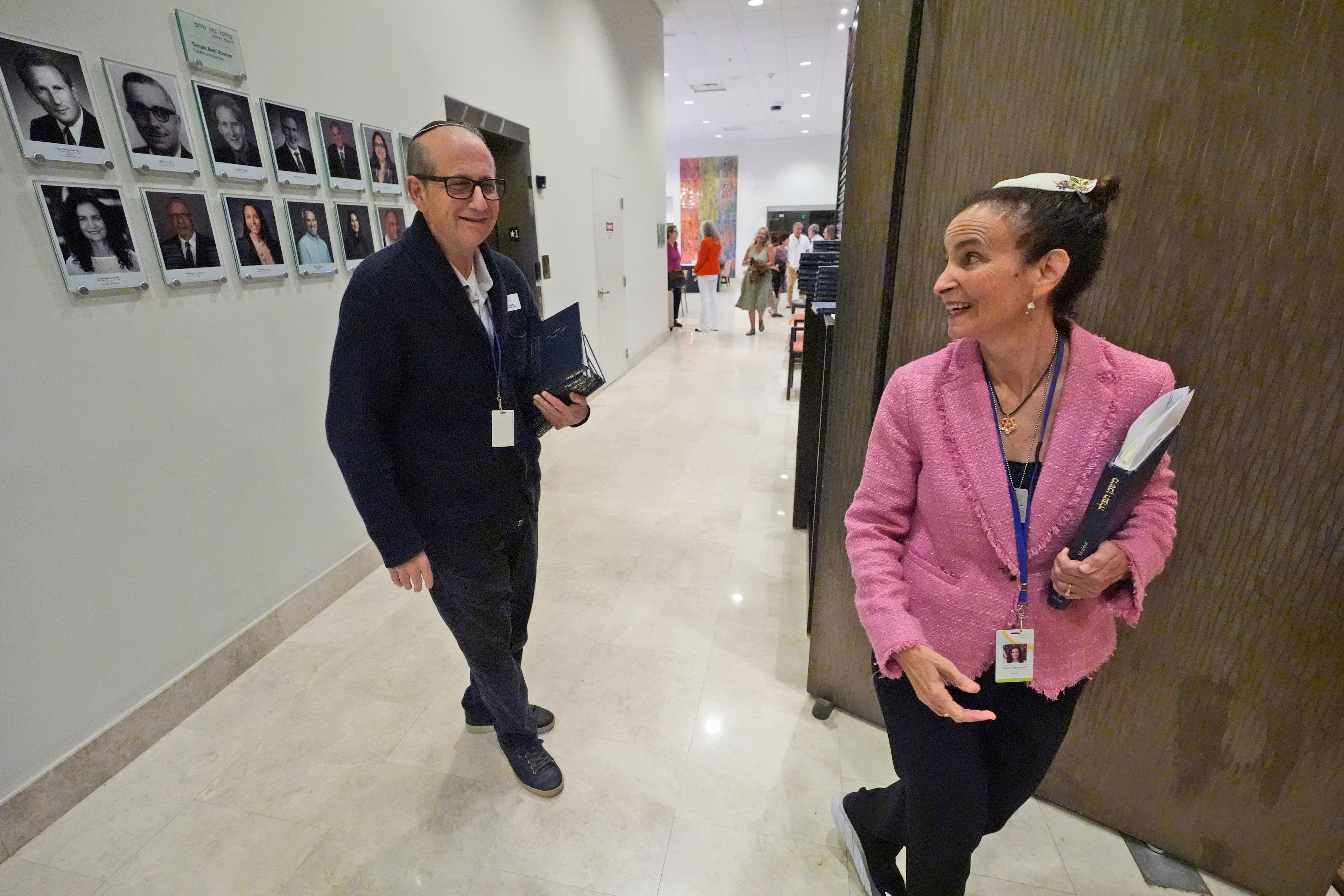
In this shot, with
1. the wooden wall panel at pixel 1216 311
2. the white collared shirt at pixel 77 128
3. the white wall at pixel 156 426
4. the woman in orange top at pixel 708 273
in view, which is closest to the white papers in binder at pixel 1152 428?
the wooden wall panel at pixel 1216 311

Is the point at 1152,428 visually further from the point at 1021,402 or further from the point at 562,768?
the point at 562,768

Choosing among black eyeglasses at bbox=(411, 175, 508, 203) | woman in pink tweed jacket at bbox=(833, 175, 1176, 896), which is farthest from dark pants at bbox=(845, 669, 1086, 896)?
black eyeglasses at bbox=(411, 175, 508, 203)

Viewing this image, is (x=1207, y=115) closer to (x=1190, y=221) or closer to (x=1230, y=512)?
(x=1190, y=221)

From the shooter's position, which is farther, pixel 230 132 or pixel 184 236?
pixel 230 132

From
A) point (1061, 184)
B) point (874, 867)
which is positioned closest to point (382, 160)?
point (1061, 184)

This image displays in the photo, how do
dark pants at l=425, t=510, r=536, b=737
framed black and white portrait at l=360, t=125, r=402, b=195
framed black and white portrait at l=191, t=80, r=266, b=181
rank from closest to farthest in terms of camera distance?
dark pants at l=425, t=510, r=536, b=737
framed black and white portrait at l=191, t=80, r=266, b=181
framed black and white portrait at l=360, t=125, r=402, b=195

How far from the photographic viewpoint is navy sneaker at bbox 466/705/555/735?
1.96 meters

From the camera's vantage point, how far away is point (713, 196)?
698 inches

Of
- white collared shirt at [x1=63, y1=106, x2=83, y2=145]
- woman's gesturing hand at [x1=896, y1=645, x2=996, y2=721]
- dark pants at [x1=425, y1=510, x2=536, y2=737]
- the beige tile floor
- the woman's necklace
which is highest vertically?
white collared shirt at [x1=63, y1=106, x2=83, y2=145]

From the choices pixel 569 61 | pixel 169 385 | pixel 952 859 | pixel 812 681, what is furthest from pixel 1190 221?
pixel 569 61

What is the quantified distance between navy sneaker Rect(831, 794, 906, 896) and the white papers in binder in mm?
1105

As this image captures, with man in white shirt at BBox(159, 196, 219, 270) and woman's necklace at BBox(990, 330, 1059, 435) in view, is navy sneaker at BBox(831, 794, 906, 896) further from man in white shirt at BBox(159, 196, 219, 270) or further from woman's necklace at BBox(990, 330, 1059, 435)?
man in white shirt at BBox(159, 196, 219, 270)

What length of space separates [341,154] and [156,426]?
4.64 ft

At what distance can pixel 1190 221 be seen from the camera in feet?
3.86
